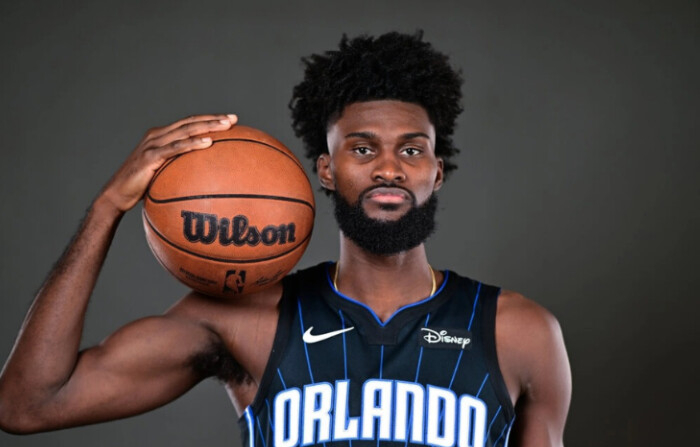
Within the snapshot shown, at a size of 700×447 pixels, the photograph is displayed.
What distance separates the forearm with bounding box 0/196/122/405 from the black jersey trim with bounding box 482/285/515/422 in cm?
112

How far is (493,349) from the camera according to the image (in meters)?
2.54

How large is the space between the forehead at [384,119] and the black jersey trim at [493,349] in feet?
1.72

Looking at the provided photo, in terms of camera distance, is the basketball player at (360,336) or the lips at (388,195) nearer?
the basketball player at (360,336)

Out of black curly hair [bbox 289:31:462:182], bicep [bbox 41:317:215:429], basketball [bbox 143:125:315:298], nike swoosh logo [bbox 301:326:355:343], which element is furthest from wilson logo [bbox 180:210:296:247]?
black curly hair [bbox 289:31:462:182]

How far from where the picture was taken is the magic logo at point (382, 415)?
243cm

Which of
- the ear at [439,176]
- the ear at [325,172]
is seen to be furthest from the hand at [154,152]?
the ear at [439,176]

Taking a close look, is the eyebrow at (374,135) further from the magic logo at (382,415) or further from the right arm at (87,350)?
the magic logo at (382,415)

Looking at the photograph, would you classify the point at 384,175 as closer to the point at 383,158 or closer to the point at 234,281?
the point at 383,158

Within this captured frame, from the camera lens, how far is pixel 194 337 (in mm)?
2449

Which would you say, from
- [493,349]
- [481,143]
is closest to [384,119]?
[493,349]

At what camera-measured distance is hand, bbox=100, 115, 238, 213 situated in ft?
7.19

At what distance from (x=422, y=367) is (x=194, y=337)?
656 millimetres

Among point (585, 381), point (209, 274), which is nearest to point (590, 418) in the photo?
point (585, 381)

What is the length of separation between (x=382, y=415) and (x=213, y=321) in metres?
0.55
